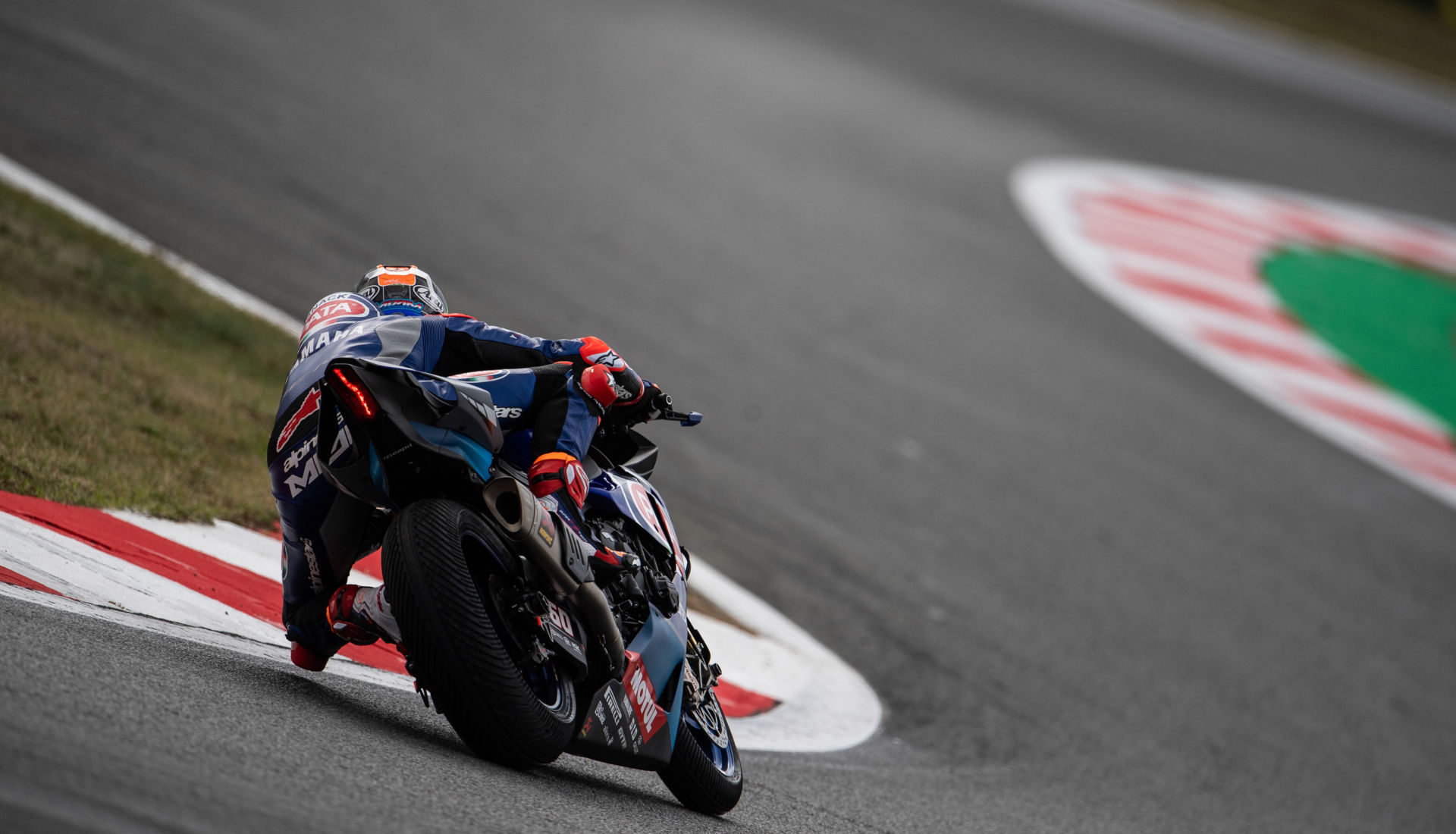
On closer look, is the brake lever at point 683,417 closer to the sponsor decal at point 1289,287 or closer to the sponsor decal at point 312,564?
the sponsor decal at point 312,564

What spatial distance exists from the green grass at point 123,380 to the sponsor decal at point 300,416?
1266mm

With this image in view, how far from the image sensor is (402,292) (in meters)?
3.88

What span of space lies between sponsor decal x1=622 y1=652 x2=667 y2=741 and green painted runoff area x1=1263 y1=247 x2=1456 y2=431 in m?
9.33

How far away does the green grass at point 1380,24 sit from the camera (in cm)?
1906

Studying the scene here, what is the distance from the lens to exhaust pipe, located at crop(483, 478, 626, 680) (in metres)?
3.14

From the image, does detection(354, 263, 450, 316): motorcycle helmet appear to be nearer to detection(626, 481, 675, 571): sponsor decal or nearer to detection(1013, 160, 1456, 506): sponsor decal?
detection(626, 481, 675, 571): sponsor decal

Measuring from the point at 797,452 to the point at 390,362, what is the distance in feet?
15.1

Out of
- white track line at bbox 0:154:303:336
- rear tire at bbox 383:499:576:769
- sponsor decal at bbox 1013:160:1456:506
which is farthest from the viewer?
sponsor decal at bbox 1013:160:1456:506

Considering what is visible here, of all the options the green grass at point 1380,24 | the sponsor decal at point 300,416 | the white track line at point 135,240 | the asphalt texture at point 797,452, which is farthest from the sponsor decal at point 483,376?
the green grass at point 1380,24

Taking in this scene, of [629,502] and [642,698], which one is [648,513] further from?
[642,698]

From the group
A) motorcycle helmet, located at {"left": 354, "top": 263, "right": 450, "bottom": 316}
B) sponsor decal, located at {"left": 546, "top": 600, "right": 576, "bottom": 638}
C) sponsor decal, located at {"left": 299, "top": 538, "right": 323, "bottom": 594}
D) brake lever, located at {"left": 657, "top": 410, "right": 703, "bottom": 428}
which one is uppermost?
motorcycle helmet, located at {"left": 354, "top": 263, "right": 450, "bottom": 316}

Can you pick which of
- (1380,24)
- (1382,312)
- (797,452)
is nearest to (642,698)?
(797,452)

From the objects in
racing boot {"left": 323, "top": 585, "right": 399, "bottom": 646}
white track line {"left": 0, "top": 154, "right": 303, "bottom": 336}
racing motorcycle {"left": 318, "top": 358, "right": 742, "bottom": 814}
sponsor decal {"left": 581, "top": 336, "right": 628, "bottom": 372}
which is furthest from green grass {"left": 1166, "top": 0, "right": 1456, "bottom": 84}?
racing boot {"left": 323, "top": 585, "right": 399, "bottom": 646}

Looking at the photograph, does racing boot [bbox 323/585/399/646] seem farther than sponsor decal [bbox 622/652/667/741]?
No
